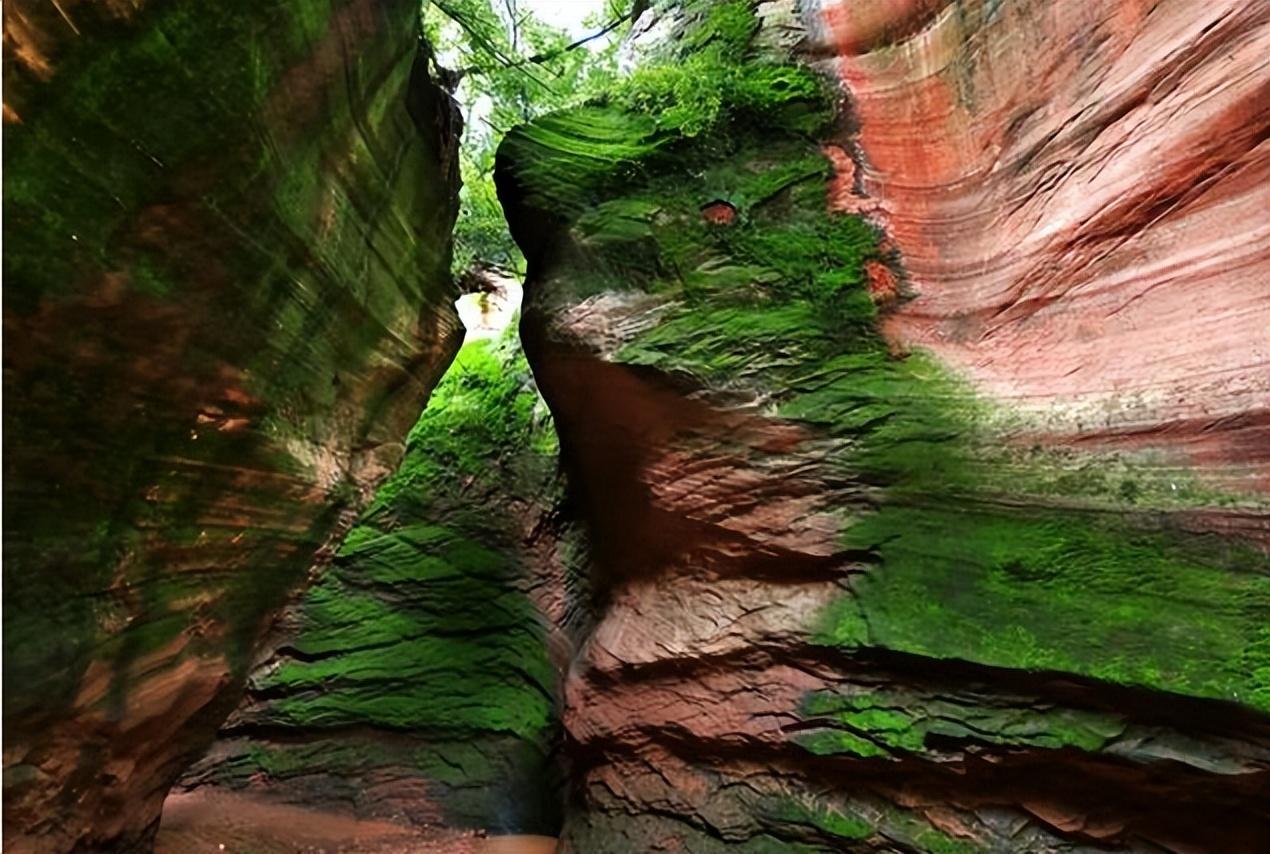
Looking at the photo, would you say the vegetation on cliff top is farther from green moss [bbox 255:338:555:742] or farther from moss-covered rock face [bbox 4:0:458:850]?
green moss [bbox 255:338:555:742]

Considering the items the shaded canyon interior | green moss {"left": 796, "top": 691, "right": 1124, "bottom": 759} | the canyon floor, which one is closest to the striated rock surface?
the shaded canyon interior

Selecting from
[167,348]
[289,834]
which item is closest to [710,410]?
[167,348]

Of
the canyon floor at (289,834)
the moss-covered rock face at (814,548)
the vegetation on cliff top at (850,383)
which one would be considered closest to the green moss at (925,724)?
the moss-covered rock face at (814,548)

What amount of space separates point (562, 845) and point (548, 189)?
5.32 meters

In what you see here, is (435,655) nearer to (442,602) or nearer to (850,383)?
(442,602)

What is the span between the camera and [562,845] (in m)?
6.07

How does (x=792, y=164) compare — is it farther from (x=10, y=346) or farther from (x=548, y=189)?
(x=10, y=346)

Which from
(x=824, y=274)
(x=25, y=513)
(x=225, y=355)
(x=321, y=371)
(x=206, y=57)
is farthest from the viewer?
(x=824, y=274)

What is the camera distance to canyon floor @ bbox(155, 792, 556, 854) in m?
5.48

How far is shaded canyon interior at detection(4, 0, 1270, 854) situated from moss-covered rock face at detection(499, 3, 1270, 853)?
0.03m

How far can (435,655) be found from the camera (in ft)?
25.7

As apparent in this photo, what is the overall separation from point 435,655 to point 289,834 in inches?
84.5

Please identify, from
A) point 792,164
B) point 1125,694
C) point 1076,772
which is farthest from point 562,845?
point 792,164

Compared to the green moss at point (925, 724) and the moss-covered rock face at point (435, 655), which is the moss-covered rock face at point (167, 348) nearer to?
Result: the moss-covered rock face at point (435, 655)
